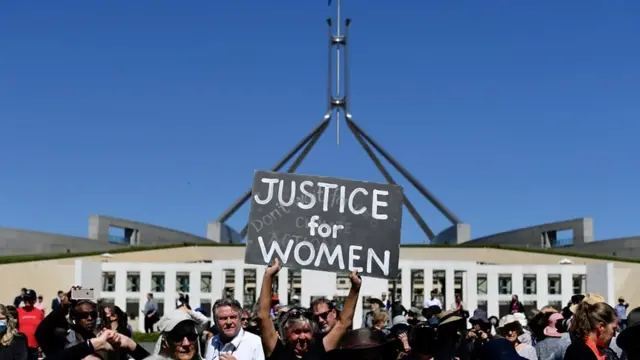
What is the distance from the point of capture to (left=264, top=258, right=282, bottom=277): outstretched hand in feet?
17.5

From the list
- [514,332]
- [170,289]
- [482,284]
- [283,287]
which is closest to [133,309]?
[170,289]

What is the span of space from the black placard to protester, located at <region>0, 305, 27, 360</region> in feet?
5.53

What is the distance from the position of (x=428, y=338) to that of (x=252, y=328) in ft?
9.14

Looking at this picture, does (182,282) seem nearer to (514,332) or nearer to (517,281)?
(517,281)

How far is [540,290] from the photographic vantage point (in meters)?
22.9

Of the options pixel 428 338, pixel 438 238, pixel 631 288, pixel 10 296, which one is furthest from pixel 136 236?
pixel 428 338

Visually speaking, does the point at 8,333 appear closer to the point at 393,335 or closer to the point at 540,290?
the point at 393,335

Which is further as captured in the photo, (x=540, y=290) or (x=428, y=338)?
(x=540, y=290)

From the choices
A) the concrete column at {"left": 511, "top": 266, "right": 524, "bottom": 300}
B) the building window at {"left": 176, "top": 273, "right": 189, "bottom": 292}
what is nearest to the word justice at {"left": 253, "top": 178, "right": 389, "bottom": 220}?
the concrete column at {"left": 511, "top": 266, "right": 524, "bottom": 300}

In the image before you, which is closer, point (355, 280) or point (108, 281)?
point (355, 280)

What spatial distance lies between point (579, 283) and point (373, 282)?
5.61m

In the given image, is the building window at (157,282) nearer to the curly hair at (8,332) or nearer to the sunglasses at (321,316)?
the curly hair at (8,332)

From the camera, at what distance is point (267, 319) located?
15.9 ft

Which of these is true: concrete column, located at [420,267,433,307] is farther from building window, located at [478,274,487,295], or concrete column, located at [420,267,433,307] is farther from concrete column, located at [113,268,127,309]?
concrete column, located at [113,268,127,309]
